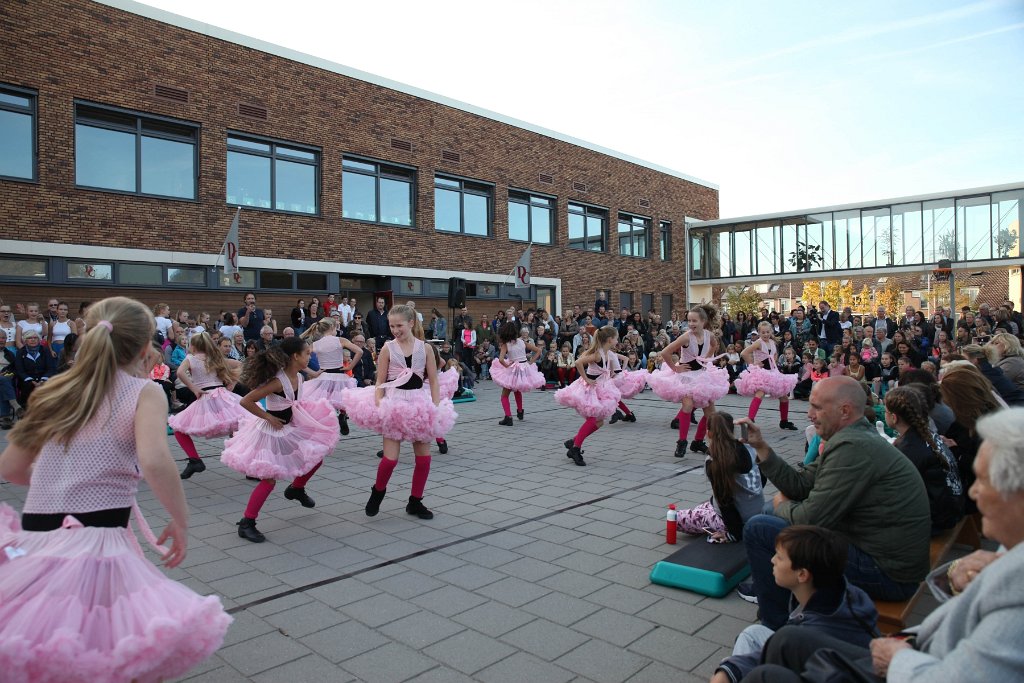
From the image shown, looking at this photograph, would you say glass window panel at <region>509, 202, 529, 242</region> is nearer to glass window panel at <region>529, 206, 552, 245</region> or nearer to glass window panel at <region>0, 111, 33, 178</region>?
glass window panel at <region>529, 206, 552, 245</region>

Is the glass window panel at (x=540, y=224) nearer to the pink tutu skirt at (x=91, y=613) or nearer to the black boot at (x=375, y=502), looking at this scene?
the black boot at (x=375, y=502)

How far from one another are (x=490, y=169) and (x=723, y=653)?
23.2m

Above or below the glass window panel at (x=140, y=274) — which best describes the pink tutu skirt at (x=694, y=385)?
below

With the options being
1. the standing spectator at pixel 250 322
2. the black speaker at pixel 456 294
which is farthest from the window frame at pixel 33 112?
the black speaker at pixel 456 294

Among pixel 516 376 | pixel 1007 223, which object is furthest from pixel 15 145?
pixel 1007 223

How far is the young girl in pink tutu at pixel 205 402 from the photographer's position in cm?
815

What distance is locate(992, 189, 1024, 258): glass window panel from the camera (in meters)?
25.7

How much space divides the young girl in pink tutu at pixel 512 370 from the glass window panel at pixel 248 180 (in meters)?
9.84

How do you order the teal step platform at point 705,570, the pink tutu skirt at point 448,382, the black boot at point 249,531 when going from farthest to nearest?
the pink tutu skirt at point 448,382, the black boot at point 249,531, the teal step platform at point 705,570

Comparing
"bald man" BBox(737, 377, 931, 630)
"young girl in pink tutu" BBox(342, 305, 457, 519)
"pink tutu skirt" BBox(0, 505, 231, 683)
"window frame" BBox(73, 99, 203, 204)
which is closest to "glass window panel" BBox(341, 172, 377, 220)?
"window frame" BBox(73, 99, 203, 204)

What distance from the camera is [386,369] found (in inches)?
262

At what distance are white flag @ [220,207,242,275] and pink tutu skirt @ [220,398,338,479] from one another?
11.1 meters

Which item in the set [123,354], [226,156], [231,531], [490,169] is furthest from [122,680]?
[490,169]

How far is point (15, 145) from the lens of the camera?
15.1 meters
